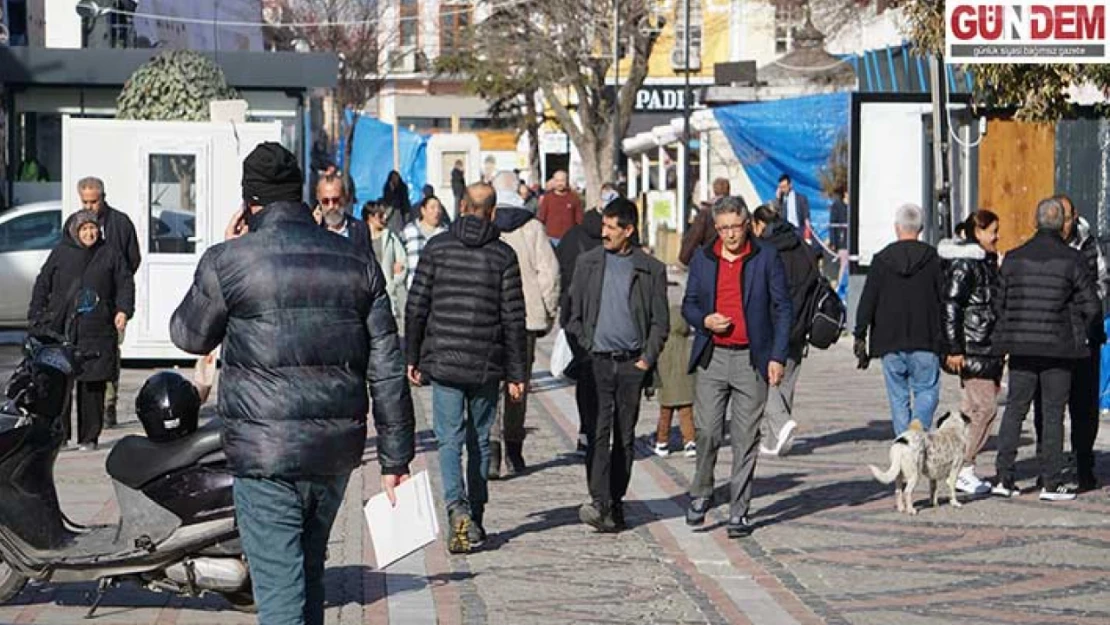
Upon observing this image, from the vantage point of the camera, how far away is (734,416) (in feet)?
37.8

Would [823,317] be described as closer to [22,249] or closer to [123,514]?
[123,514]

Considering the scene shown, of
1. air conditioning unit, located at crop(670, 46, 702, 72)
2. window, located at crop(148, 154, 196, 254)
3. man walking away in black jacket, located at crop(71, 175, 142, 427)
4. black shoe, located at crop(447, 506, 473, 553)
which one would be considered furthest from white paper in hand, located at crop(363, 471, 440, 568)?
air conditioning unit, located at crop(670, 46, 702, 72)

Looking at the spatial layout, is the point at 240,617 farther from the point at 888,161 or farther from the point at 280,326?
the point at 888,161

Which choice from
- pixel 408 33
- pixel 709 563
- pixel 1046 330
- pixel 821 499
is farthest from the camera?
pixel 408 33

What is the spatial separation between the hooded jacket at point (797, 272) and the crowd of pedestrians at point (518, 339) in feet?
0.06

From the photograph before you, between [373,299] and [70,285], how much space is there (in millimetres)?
8104

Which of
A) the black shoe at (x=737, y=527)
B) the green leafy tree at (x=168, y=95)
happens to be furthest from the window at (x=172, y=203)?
the black shoe at (x=737, y=527)

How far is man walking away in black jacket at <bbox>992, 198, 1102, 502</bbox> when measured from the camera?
1263cm

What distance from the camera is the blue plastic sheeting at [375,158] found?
1775 inches

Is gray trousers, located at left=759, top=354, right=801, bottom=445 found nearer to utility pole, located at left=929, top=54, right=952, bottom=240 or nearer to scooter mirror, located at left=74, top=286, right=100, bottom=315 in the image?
scooter mirror, located at left=74, top=286, right=100, bottom=315

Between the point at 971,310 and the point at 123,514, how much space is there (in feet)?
19.7

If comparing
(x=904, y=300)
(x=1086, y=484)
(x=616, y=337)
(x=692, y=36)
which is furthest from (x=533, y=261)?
(x=692, y=36)

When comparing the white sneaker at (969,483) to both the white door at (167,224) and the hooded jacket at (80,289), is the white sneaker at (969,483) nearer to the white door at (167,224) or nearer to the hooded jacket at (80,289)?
the hooded jacket at (80,289)

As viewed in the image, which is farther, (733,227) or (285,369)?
(733,227)
